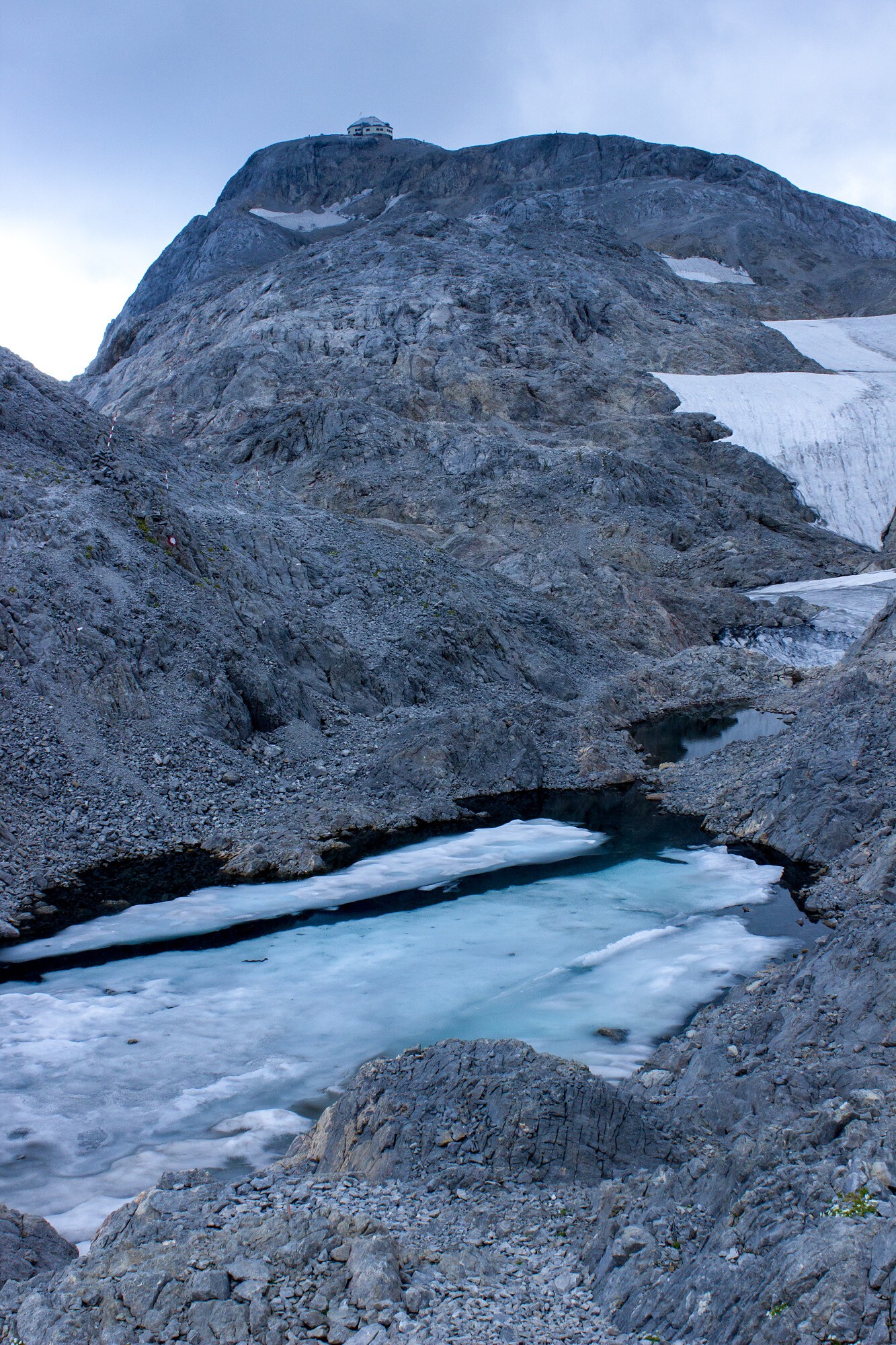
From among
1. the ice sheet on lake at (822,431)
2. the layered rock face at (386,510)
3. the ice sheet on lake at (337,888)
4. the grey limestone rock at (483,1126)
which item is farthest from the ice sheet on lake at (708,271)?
the grey limestone rock at (483,1126)

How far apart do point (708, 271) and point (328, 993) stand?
2596 inches

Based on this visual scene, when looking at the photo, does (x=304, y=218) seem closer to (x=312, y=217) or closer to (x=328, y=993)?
(x=312, y=217)

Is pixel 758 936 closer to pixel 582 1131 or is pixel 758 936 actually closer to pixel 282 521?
pixel 582 1131

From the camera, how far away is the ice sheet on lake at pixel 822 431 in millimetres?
40000

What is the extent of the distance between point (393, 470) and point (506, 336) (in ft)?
43.1

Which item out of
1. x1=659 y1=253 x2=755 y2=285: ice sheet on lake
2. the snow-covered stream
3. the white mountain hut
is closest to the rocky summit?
the snow-covered stream

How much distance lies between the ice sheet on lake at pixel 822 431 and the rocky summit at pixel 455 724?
3.54ft

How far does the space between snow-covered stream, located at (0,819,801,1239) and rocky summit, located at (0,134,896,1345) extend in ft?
2.78

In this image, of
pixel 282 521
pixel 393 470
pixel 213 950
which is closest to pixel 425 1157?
pixel 213 950

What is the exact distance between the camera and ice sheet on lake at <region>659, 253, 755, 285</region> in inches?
2505

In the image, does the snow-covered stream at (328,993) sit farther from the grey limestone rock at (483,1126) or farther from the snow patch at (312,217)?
the snow patch at (312,217)

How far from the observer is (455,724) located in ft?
57.2

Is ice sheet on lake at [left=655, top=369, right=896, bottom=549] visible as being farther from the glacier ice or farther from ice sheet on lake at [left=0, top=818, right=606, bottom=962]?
ice sheet on lake at [left=0, top=818, right=606, bottom=962]

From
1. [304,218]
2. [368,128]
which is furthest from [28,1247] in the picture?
[368,128]
